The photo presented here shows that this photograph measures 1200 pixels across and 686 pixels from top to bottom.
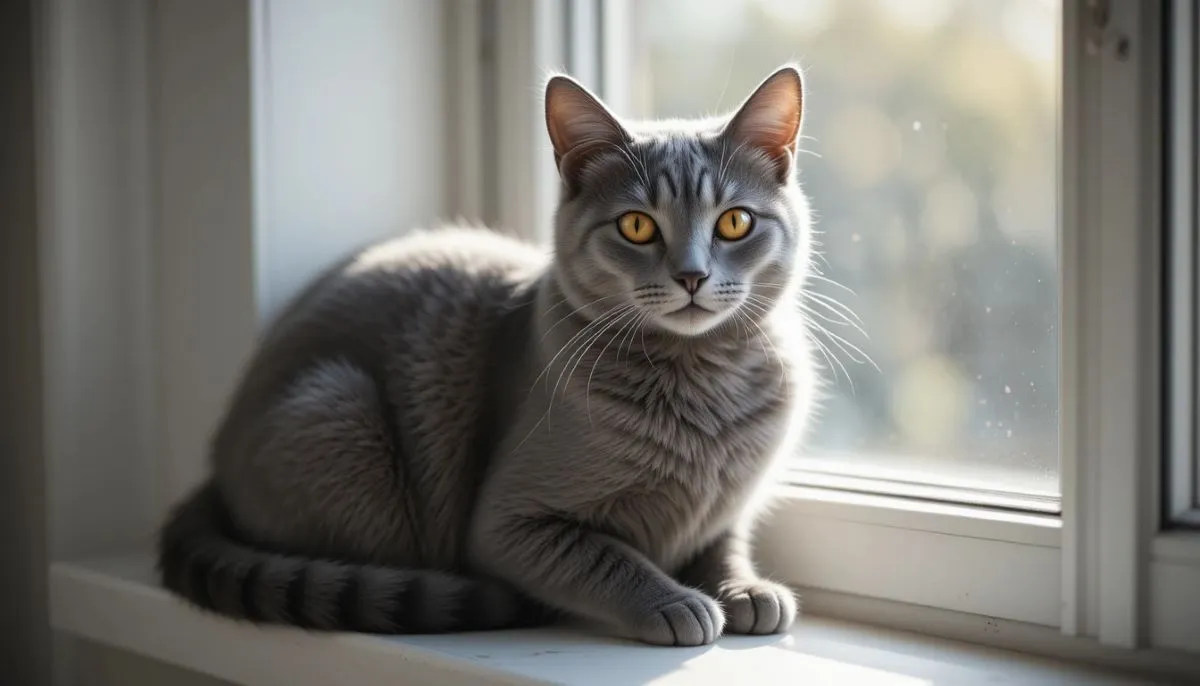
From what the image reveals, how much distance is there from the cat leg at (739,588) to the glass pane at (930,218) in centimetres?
23

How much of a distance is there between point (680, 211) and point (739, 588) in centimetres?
46

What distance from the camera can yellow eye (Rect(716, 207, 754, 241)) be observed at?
4.43 ft

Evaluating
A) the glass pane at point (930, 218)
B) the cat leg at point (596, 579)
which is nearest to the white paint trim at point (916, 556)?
the glass pane at point (930, 218)

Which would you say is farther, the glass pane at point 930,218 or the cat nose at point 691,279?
the glass pane at point 930,218

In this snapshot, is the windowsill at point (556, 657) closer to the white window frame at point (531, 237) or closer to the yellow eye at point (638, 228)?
the white window frame at point (531, 237)

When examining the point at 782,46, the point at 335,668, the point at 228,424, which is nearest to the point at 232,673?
the point at 335,668

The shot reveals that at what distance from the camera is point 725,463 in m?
1.39

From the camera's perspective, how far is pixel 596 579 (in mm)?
1313

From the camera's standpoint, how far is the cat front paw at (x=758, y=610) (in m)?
1.35

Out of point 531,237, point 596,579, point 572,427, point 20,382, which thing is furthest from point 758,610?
point 20,382

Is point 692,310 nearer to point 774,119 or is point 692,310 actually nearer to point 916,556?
point 774,119

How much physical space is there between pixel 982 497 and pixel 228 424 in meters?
1.00

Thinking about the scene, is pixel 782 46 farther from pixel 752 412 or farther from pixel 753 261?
pixel 752 412

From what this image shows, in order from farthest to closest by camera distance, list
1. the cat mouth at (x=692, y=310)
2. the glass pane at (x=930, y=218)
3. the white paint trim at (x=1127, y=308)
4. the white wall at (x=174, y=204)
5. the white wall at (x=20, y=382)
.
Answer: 1. the white wall at (x=20, y=382)
2. the white wall at (x=174, y=204)
3. the glass pane at (x=930, y=218)
4. the cat mouth at (x=692, y=310)
5. the white paint trim at (x=1127, y=308)
